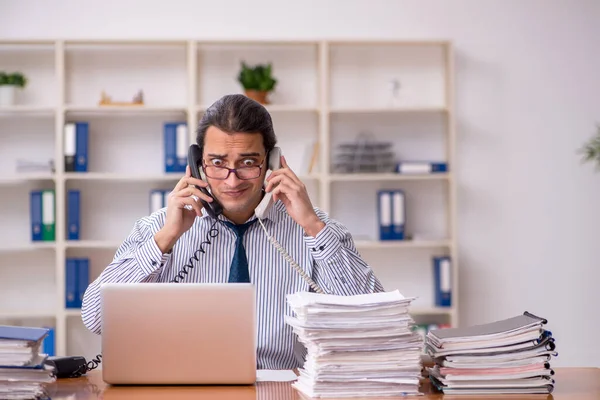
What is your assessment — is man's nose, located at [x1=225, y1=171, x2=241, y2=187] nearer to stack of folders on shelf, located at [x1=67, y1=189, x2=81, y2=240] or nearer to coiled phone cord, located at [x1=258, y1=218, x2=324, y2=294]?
coiled phone cord, located at [x1=258, y1=218, x2=324, y2=294]

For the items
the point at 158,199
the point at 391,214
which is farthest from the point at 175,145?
the point at 391,214

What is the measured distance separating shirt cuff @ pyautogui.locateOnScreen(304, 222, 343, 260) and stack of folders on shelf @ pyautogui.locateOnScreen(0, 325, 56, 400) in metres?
0.88

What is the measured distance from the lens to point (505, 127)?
4840mm

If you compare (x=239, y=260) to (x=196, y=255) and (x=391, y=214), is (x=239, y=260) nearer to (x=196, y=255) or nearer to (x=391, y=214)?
(x=196, y=255)

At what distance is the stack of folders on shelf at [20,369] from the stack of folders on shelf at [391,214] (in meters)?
3.07

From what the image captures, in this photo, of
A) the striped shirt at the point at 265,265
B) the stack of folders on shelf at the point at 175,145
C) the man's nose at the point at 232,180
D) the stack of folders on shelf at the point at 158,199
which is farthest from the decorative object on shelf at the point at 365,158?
the man's nose at the point at 232,180

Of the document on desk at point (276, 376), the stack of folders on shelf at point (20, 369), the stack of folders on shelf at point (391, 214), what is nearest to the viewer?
the stack of folders on shelf at point (20, 369)

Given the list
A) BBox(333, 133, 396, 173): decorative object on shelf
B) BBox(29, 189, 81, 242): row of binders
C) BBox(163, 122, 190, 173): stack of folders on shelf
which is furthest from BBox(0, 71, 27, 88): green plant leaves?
BBox(333, 133, 396, 173): decorative object on shelf

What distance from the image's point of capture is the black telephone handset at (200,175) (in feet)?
7.74

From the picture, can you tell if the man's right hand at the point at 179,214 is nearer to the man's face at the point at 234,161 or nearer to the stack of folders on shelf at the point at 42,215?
the man's face at the point at 234,161

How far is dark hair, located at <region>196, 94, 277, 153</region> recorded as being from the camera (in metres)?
2.40

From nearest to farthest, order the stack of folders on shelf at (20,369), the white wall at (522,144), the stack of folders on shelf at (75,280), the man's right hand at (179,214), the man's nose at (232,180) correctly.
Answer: the stack of folders on shelf at (20,369) < the man's right hand at (179,214) < the man's nose at (232,180) < the stack of folders on shelf at (75,280) < the white wall at (522,144)

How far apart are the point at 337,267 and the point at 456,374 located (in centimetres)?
67

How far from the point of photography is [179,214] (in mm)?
2236
